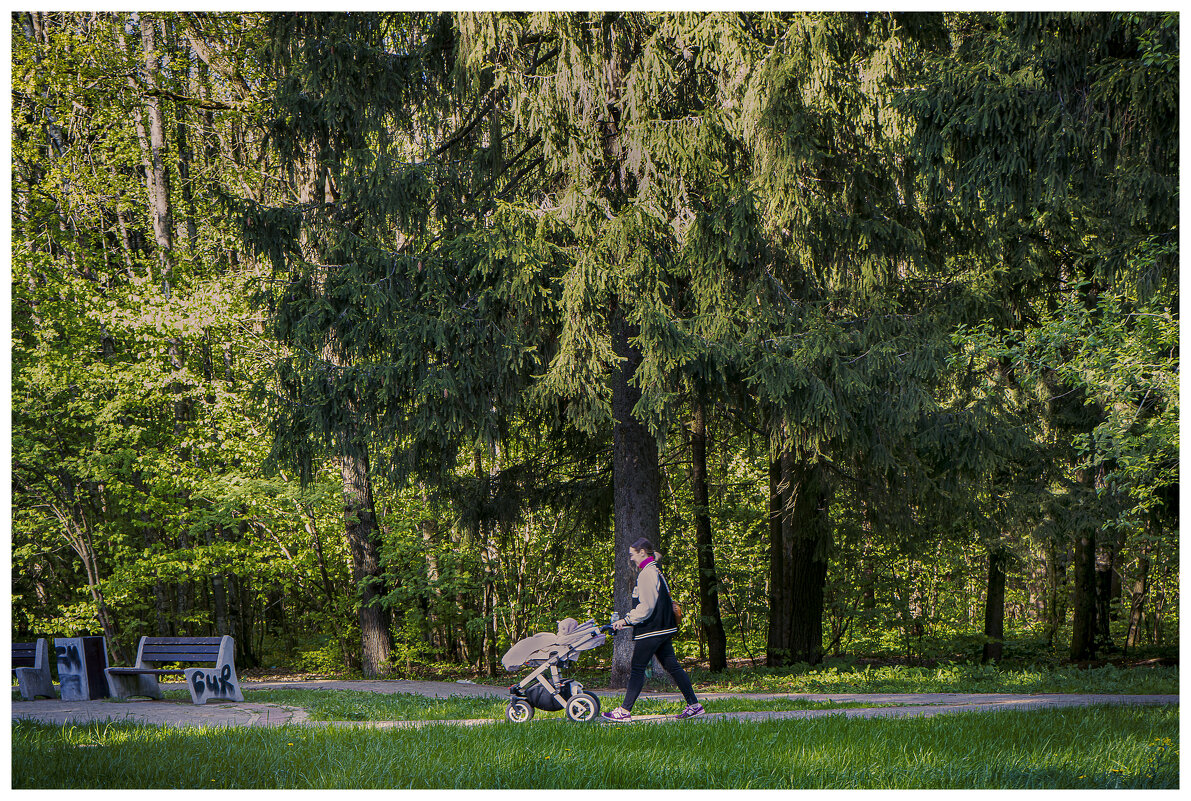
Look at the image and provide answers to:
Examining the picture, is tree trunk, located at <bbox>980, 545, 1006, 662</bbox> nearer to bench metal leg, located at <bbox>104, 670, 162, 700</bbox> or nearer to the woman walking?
the woman walking

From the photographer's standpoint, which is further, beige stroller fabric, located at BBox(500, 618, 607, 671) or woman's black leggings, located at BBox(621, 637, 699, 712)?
woman's black leggings, located at BBox(621, 637, 699, 712)

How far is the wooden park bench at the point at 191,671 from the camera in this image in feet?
30.5

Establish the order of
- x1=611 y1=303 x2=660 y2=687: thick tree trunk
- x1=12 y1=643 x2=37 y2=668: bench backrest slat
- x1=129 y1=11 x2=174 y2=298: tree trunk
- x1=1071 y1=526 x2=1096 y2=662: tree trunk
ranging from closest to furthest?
x1=12 y1=643 x2=37 y2=668: bench backrest slat
x1=611 y1=303 x2=660 y2=687: thick tree trunk
x1=1071 y1=526 x2=1096 y2=662: tree trunk
x1=129 y1=11 x2=174 y2=298: tree trunk

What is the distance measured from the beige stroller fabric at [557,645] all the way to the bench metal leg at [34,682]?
552cm

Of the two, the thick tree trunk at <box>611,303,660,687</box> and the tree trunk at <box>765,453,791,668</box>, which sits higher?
the thick tree trunk at <box>611,303,660,687</box>

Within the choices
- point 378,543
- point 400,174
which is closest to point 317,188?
point 400,174

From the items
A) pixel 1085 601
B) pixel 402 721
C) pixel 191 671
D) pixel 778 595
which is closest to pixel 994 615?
pixel 1085 601

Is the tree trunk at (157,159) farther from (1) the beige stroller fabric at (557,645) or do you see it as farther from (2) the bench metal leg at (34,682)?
(1) the beige stroller fabric at (557,645)

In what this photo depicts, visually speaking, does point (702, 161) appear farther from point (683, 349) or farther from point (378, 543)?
point (378, 543)

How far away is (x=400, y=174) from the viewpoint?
11258mm

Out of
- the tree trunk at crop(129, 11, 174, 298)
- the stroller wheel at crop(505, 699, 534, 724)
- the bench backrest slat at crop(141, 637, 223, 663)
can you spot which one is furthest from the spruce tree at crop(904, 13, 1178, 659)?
the tree trunk at crop(129, 11, 174, 298)

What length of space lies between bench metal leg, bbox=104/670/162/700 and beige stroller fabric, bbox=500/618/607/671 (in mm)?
4536

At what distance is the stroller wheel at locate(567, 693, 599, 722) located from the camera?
7.44 meters

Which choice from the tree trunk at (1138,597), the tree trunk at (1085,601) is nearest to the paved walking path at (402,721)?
the tree trunk at (1085,601)
